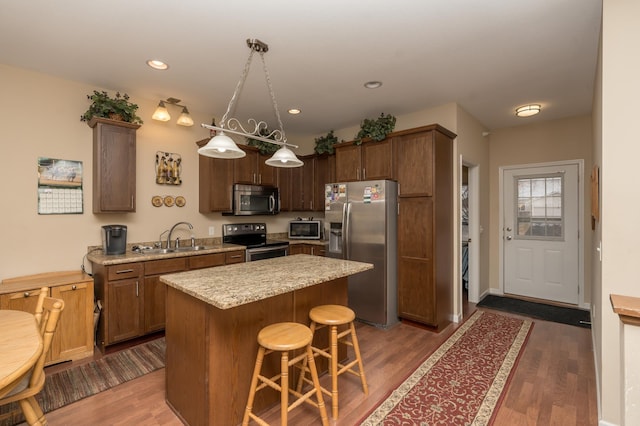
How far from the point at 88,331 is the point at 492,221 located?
5493mm

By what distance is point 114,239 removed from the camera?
317 centimetres

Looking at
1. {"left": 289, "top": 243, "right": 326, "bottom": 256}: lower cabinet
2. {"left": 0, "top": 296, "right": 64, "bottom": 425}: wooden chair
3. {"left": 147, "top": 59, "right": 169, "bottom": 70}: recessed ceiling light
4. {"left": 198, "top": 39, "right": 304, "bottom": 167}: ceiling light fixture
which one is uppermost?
{"left": 147, "top": 59, "right": 169, "bottom": 70}: recessed ceiling light

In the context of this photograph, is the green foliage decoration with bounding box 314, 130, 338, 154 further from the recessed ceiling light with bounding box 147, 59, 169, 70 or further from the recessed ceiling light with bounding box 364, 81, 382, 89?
the recessed ceiling light with bounding box 147, 59, 169, 70

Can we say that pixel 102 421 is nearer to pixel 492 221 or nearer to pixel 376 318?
pixel 376 318

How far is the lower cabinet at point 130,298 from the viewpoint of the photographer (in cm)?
289

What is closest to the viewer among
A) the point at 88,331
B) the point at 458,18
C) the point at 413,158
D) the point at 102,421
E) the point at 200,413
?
the point at 200,413

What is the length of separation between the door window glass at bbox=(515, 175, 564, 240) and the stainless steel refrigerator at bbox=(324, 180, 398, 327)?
2445 millimetres

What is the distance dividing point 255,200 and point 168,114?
5.12 ft

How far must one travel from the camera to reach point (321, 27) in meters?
2.25

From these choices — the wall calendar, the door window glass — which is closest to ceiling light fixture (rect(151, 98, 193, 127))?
the wall calendar

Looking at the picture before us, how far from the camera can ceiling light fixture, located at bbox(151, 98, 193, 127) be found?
344cm

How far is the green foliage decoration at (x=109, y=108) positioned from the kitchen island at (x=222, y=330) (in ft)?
7.11
